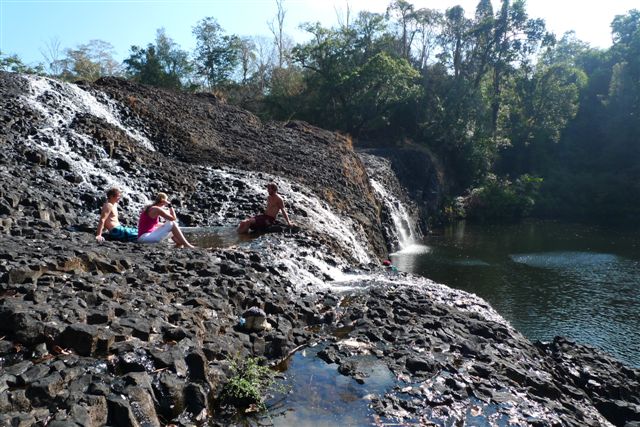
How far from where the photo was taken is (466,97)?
1407 inches

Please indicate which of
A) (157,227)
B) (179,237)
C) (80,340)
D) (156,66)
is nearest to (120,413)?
(80,340)

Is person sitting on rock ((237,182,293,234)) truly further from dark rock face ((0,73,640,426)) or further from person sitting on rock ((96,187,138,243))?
person sitting on rock ((96,187,138,243))

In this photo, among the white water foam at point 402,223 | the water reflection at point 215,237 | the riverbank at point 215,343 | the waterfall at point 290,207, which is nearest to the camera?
the riverbank at point 215,343

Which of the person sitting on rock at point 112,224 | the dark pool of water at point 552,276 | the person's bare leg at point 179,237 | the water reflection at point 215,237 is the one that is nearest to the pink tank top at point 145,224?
the person sitting on rock at point 112,224

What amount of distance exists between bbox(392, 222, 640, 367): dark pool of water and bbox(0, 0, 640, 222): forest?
7.38 meters

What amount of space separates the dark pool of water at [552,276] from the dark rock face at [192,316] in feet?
11.2

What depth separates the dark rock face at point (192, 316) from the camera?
203 inches

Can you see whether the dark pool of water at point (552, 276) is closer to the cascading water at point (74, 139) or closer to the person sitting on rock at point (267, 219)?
the person sitting on rock at point (267, 219)

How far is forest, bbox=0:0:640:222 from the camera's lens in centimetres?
3456

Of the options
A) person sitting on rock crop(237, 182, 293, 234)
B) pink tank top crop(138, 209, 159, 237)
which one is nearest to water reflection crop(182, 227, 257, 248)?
person sitting on rock crop(237, 182, 293, 234)

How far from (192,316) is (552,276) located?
603 inches

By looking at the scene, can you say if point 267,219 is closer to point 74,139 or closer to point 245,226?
point 245,226

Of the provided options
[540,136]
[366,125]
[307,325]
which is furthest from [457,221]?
[307,325]

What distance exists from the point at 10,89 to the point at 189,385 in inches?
586
